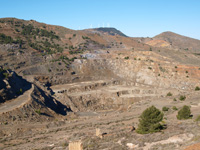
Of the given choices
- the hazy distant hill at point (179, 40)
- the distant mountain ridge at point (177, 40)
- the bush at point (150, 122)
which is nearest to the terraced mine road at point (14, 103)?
the bush at point (150, 122)

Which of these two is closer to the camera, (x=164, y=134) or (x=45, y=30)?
(x=164, y=134)

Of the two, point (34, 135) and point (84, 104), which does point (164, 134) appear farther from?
point (84, 104)

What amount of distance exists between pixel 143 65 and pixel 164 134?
1640 inches

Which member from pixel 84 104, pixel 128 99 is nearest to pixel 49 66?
pixel 84 104

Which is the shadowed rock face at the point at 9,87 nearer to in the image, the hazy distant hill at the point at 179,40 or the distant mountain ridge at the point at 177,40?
the distant mountain ridge at the point at 177,40

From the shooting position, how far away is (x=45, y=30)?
78.0 meters

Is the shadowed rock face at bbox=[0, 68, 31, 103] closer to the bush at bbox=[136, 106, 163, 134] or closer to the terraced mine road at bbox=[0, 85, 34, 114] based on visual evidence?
the terraced mine road at bbox=[0, 85, 34, 114]

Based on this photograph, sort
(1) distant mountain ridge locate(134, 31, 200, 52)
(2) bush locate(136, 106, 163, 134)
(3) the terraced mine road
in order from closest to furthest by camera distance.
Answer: (2) bush locate(136, 106, 163, 134) < (3) the terraced mine road < (1) distant mountain ridge locate(134, 31, 200, 52)

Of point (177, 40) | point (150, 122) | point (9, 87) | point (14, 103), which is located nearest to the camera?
point (150, 122)

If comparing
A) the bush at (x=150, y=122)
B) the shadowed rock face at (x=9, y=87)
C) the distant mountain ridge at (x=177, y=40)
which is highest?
the distant mountain ridge at (x=177, y=40)

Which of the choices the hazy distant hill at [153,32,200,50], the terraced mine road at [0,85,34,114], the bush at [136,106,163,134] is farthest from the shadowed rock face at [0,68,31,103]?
the hazy distant hill at [153,32,200,50]

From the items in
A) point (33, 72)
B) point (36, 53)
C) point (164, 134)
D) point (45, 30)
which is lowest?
point (164, 134)

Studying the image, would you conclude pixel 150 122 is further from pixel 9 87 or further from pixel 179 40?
pixel 179 40

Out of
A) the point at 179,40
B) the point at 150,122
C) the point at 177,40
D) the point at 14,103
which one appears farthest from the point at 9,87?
the point at 179,40
